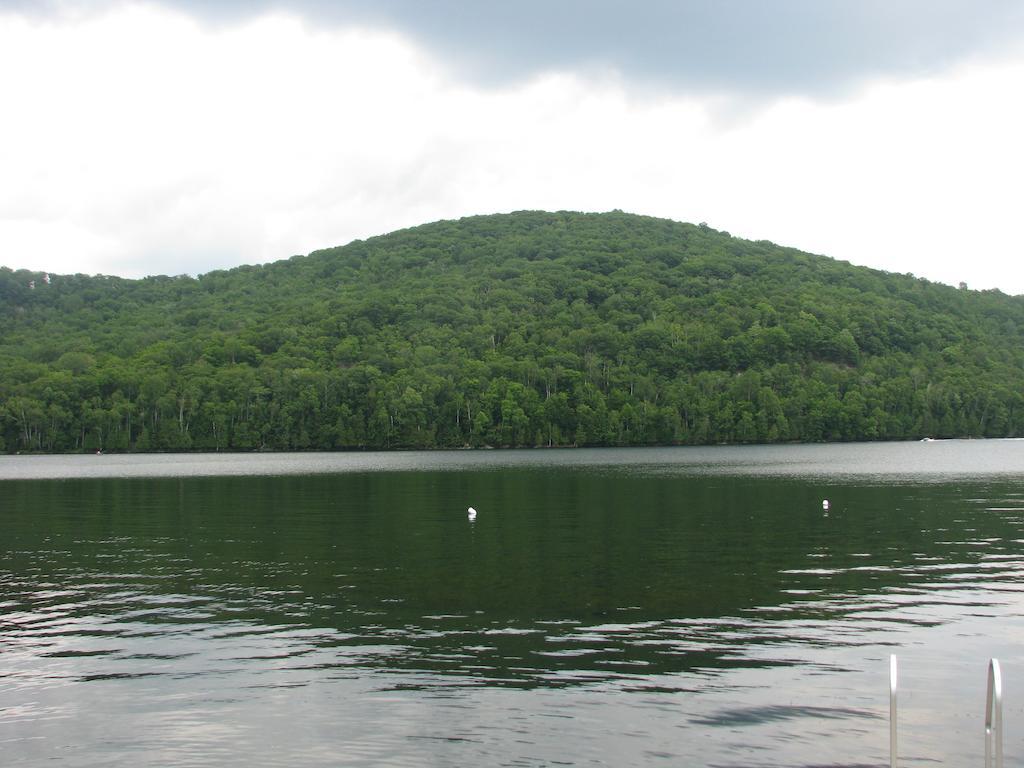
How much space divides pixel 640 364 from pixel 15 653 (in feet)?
586

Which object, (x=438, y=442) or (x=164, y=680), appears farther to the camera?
(x=438, y=442)

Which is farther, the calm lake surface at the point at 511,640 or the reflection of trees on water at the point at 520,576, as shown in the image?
the reflection of trees on water at the point at 520,576

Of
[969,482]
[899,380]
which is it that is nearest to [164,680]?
[969,482]

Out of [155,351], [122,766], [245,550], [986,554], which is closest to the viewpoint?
[122,766]

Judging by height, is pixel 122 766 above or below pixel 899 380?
below

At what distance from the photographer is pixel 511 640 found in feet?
64.2

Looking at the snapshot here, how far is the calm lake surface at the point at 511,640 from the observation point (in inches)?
554

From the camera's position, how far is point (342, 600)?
79.9ft

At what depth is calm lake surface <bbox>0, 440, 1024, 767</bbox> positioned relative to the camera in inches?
554

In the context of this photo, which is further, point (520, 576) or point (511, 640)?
point (520, 576)

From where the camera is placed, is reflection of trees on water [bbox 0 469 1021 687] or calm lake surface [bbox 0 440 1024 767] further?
reflection of trees on water [bbox 0 469 1021 687]

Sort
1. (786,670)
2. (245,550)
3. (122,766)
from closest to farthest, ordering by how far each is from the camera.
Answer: (122,766) < (786,670) < (245,550)

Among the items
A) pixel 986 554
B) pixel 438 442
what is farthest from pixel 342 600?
pixel 438 442

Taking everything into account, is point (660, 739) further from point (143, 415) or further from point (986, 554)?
point (143, 415)
